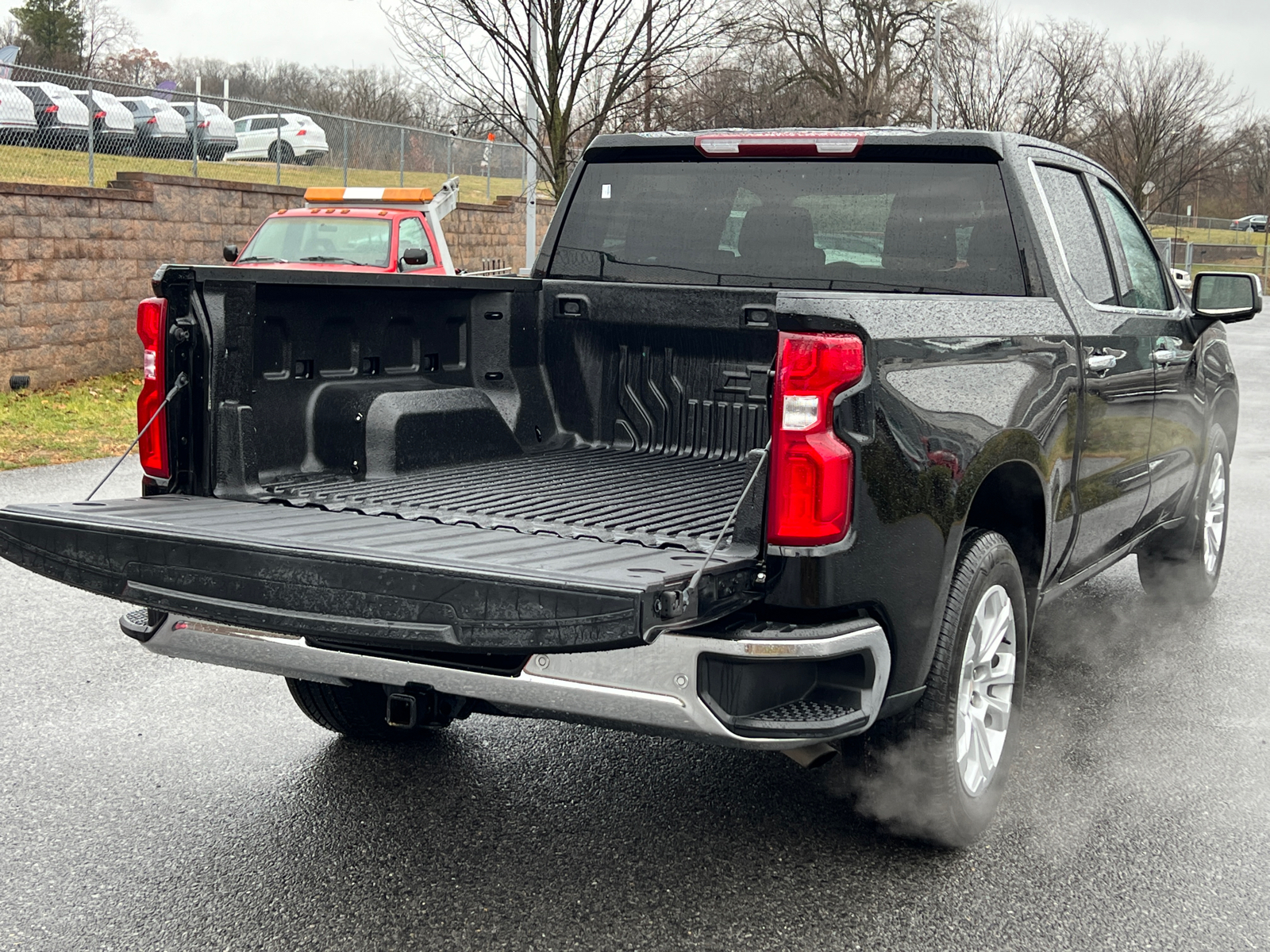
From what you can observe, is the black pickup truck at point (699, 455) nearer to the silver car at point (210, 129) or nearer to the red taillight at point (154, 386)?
the red taillight at point (154, 386)

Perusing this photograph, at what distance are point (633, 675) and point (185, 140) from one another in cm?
1651

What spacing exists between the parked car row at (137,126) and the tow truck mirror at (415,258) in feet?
14.3

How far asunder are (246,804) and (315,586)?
1.26 m

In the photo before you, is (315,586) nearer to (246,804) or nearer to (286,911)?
(286,911)

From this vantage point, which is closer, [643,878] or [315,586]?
[315,586]

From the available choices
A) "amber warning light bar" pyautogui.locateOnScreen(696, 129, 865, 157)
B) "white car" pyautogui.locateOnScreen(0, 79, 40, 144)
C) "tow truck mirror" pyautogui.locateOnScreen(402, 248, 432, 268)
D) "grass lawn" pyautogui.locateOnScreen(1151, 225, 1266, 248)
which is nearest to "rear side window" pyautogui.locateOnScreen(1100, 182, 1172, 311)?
"amber warning light bar" pyautogui.locateOnScreen(696, 129, 865, 157)

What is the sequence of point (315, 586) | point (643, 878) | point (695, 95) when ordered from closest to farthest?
1. point (315, 586)
2. point (643, 878)
3. point (695, 95)

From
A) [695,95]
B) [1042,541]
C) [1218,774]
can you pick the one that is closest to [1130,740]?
[1218,774]

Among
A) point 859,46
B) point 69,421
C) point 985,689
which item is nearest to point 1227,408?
point 985,689

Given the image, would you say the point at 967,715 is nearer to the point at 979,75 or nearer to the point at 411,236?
the point at 411,236

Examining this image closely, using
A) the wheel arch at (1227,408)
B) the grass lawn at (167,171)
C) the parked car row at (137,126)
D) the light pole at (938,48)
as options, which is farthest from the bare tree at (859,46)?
the wheel arch at (1227,408)

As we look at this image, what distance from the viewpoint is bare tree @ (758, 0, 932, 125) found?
4281 centimetres

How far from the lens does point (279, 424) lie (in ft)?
13.5

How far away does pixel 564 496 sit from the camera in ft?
13.7
